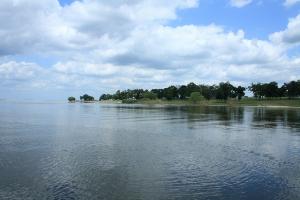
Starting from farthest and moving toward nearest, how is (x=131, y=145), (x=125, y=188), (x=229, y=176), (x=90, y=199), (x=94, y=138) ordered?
(x=94, y=138)
(x=131, y=145)
(x=229, y=176)
(x=125, y=188)
(x=90, y=199)

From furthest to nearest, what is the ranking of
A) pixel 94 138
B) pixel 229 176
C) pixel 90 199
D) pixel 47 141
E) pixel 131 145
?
pixel 94 138 → pixel 47 141 → pixel 131 145 → pixel 229 176 → pixel 90 199

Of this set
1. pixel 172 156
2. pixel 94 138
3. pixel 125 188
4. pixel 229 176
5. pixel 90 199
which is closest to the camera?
pixel 90 199

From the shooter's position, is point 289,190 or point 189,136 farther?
point 189,136

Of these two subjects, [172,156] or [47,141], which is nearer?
[172,156]

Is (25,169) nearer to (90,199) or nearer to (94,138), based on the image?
(90,199)

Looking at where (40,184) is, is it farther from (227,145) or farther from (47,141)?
(227,145)

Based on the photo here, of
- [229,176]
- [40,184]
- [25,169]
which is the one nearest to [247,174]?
[229,176]

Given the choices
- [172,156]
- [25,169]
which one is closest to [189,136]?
[172,156]

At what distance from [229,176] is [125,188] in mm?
8301

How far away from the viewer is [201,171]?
28672 mm

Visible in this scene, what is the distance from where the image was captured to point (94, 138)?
49.1 metres

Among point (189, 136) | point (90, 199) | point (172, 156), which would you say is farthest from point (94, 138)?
point (90, 199)

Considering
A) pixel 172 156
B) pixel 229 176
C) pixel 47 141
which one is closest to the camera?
pixel 229 176

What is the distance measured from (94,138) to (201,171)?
23444mm
